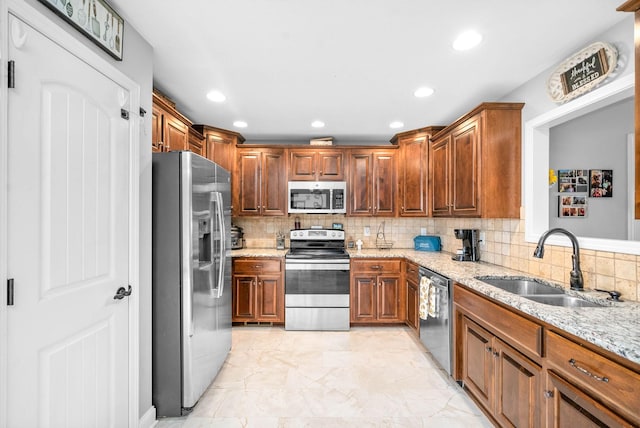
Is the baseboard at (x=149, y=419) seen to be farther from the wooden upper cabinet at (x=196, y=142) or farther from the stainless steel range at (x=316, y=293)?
the wooden upper cabinet at (x=196, y=142)

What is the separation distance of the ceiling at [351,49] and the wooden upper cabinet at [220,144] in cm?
51

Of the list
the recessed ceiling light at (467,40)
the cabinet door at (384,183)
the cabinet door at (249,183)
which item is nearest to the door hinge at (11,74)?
the recessed ceiling light at (467,40)

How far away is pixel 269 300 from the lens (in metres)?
3.53

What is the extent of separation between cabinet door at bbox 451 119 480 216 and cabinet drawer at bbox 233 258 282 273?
2123mm

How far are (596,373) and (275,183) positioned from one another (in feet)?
11.1

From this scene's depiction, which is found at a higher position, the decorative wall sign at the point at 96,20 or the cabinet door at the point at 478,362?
the decorative wall sign at the point at 96,20

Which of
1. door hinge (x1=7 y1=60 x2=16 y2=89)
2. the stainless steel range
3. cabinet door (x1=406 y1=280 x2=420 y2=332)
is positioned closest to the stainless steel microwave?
the stainless steel range

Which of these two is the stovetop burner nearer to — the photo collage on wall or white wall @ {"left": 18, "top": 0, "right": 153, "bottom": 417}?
white wall @ {"left": 18, "top": 0, "right": 153, "bottom": 417}

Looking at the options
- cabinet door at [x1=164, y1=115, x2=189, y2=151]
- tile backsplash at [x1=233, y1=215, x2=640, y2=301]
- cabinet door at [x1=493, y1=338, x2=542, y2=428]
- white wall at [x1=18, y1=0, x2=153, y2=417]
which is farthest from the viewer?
cabinet door at [x1=164, y1=115, x2=189, y2=151]

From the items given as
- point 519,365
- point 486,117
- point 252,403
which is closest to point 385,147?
point 486,117

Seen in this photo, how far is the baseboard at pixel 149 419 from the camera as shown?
179 centimetres

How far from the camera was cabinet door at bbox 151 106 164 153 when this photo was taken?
226cm

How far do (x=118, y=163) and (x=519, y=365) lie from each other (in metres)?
2.47

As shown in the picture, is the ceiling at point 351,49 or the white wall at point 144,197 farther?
the white wall at point 144,197
